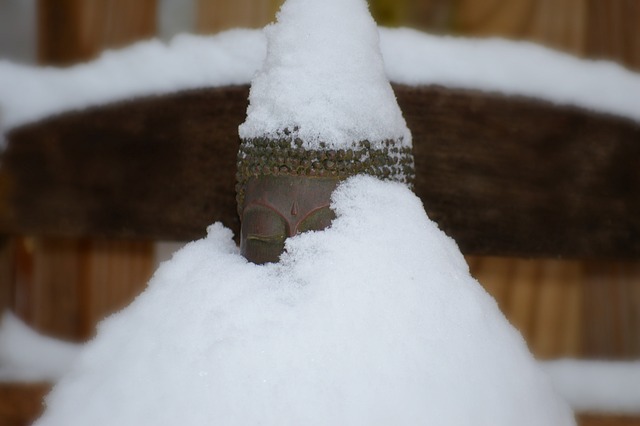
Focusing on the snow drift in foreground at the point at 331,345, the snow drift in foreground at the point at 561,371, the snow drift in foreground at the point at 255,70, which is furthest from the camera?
the snow drift in foreground at the point at 561,371

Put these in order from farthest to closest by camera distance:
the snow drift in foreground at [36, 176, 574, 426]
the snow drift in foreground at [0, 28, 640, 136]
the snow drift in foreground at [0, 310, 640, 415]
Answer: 1. the snow drift in foreground at [0, 310, 640, 415]
2. the snow drift in foreground at [0, 28, 640, 136]
3. the snow drift in foreground at [36, 176, 574, 426]

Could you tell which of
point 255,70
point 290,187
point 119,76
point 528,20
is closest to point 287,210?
point 290,187

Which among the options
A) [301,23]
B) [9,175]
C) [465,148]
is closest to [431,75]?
[465,148]

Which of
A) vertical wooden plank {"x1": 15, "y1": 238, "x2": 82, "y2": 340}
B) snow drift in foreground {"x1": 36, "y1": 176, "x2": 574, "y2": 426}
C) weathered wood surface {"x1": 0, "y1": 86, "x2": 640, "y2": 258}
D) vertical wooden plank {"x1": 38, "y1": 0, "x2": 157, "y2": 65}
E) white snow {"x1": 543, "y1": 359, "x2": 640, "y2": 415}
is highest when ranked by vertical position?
vertical wooden plank {"x1": 38, "y1": 0, "x2": 157, "y2": 65}

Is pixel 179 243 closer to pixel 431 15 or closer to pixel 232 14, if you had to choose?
pixel 232 14

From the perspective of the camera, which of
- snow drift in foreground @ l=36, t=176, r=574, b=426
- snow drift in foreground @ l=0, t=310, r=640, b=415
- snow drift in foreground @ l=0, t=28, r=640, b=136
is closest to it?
snow drift in foreground @ l=36, t=176, r=574, b=426

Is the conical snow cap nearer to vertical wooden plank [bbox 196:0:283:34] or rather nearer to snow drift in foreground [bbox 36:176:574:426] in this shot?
snow drift in foreground [bbox 36:176:574:426]

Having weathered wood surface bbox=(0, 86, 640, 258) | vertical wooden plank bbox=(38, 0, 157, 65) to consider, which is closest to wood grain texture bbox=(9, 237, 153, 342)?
weathered wood surface bbox=(0, 86, 640, 258)

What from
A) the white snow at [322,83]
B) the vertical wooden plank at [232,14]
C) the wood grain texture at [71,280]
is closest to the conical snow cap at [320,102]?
the white snow at [322,83]

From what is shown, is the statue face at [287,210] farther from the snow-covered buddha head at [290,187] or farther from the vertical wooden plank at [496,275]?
the vertical wooden plank at [496,275]
